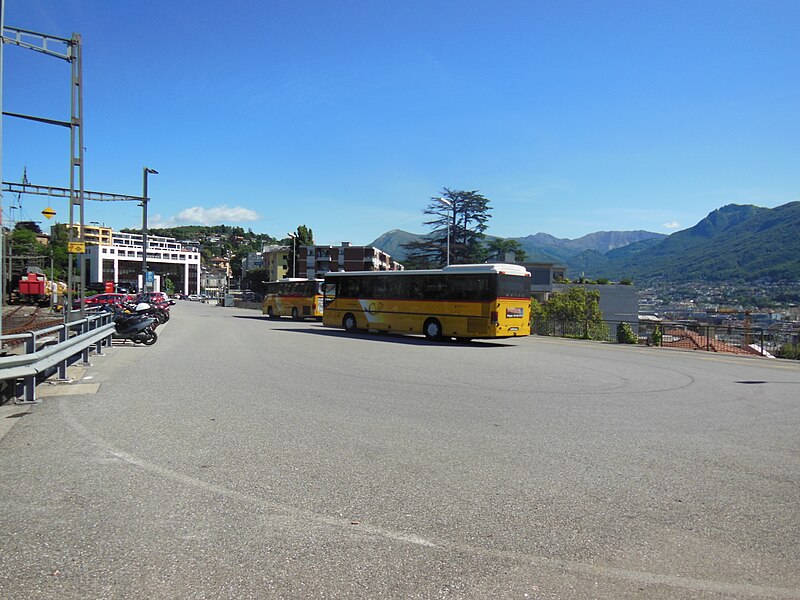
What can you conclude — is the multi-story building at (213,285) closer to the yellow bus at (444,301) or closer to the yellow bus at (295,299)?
the yellow bus at (295,299)

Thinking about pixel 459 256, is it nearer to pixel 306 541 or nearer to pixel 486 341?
pixel 486 341

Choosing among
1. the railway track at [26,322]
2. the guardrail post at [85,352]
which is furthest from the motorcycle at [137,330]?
the guardrail post at [85,352]

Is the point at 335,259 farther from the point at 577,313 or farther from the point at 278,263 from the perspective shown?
the point at 577,313

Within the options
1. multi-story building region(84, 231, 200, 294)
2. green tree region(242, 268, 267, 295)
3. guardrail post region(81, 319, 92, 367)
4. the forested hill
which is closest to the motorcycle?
Answer: guardrail post region(81, 319, 92, 367)

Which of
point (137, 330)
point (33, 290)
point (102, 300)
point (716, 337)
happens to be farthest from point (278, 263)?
point (137, 330)

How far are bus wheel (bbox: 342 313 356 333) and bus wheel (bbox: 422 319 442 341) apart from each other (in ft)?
16.4

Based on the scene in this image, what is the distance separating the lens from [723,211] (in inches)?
7160

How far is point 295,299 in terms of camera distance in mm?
42906

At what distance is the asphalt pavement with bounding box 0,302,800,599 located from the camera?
3686 mm

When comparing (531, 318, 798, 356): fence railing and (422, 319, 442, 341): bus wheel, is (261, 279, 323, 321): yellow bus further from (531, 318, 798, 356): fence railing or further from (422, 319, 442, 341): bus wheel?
(531, 318, 798, 356): fence railing

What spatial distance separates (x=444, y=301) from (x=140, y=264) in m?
153

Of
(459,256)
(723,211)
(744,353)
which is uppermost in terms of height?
(723,211)

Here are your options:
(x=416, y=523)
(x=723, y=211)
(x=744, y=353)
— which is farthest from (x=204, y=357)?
(x=723, y=211)

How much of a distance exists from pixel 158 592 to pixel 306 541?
102 cm
